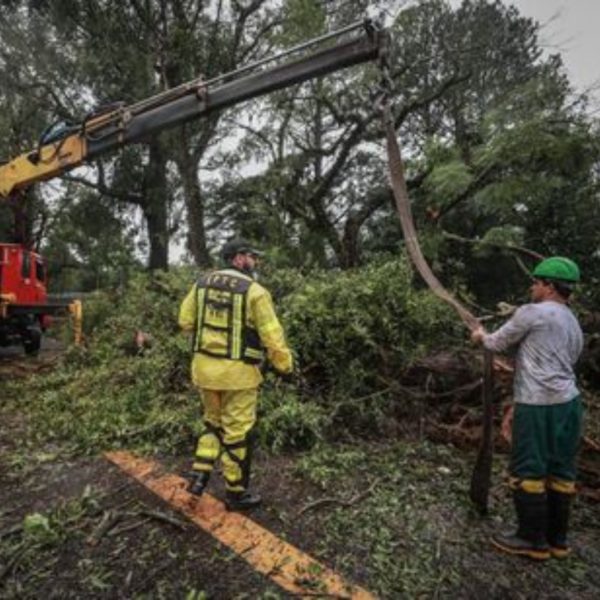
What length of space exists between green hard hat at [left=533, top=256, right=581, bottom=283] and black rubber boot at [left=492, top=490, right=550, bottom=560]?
1.32 metres

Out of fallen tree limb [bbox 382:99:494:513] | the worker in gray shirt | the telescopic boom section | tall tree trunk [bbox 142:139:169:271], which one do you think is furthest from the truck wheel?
the worker in gray shirt

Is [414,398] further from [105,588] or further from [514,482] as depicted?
[105,588]

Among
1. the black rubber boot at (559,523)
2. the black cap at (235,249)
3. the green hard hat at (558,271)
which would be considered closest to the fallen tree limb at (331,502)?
the black rubber boot at (559,523)

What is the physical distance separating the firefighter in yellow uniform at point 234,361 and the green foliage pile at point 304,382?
3.13 feet

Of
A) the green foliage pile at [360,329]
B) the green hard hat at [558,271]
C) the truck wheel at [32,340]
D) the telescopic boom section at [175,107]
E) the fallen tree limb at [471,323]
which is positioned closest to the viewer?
the green hard hat at [558,271]

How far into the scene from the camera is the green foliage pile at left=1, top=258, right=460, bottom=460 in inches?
213

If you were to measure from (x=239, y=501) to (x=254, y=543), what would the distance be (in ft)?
1.53

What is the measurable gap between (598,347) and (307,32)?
1016 cm

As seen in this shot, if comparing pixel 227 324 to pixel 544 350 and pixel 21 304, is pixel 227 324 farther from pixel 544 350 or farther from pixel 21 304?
pixel 21 304

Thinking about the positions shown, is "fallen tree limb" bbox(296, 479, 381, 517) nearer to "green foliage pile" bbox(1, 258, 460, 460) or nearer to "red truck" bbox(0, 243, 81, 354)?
"green foliage pile" bbox(1, 258, 460, 460)

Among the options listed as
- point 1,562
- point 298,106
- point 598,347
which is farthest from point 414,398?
point 298,106

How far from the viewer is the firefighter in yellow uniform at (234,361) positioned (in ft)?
13.3

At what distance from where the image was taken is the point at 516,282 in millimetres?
14852

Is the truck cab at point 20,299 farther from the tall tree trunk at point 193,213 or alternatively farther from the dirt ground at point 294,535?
the dirt ground at point 294,535
